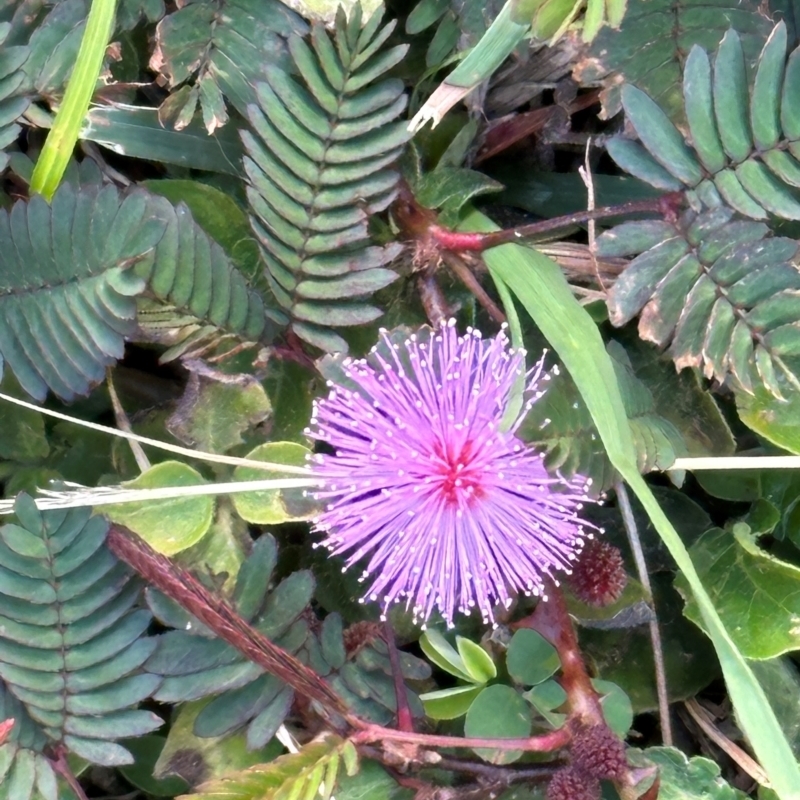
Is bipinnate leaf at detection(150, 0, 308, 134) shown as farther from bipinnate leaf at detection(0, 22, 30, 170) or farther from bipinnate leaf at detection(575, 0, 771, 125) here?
bipinnate leaf at detection(575, 0, 771, 125)

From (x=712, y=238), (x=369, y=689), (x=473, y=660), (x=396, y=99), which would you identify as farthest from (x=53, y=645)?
(x=712, y=238)

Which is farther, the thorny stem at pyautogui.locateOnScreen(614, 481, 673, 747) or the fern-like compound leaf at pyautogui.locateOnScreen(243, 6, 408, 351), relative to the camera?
the thorny stem at pyautogui.locateOnScreen(614, 481, 673, 747)

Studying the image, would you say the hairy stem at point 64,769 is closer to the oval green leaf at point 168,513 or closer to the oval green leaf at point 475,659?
the oval green leaf at point 168,513

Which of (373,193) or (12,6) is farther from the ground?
(12,6)

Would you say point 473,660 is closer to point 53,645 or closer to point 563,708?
point 563,708

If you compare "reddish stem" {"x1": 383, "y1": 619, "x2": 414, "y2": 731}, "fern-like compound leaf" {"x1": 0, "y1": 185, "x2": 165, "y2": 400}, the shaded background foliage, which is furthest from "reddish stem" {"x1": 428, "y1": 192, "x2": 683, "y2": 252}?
"reddish stem" {"x1": 383, "y1": 619, "x2": 414, "y2": 731}
